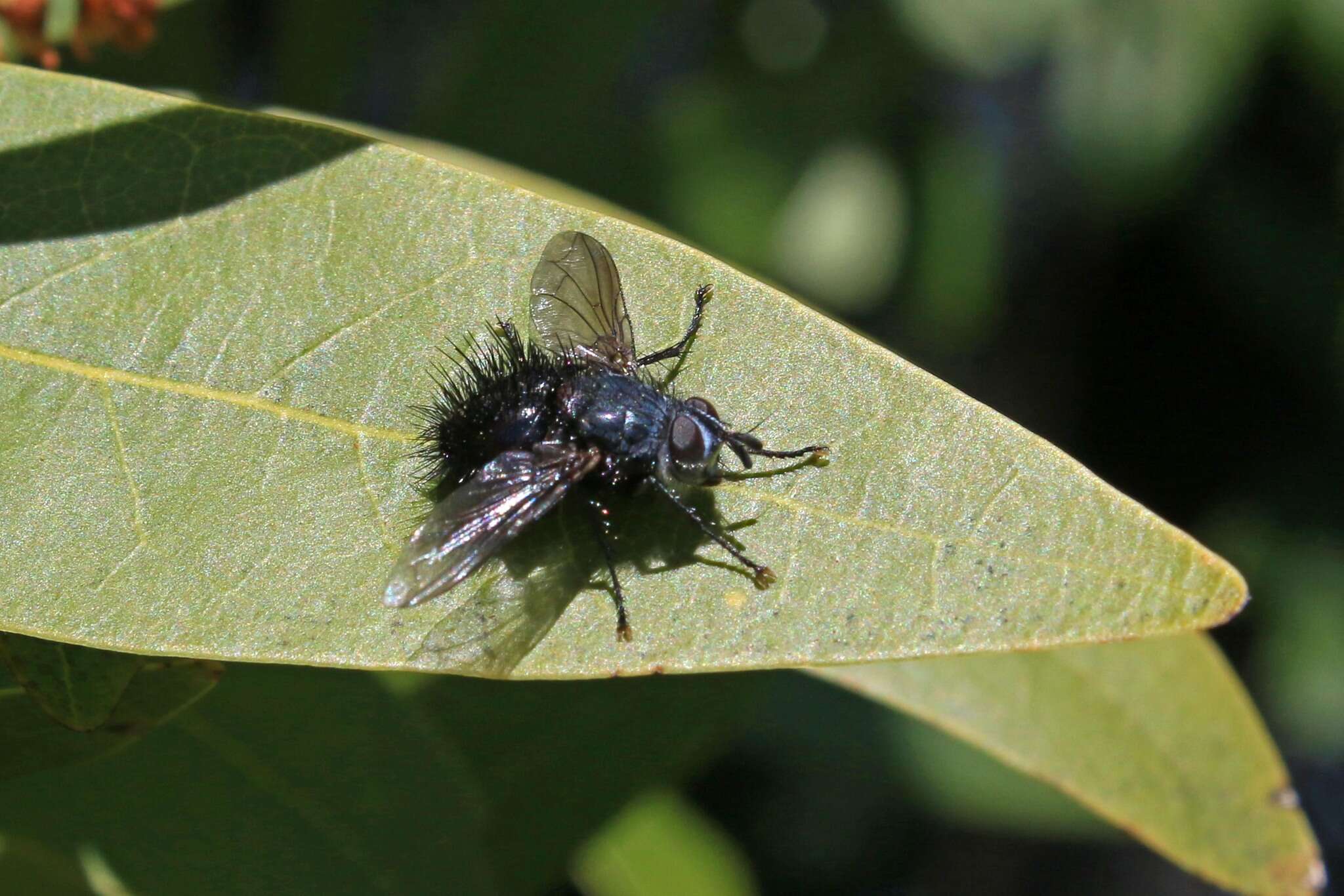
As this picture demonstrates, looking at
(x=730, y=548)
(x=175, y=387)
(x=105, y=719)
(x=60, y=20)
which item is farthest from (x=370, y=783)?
(x=60, y=20)

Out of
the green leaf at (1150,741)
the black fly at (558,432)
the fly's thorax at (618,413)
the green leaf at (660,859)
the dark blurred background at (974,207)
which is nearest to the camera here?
the black fly at (558,432)

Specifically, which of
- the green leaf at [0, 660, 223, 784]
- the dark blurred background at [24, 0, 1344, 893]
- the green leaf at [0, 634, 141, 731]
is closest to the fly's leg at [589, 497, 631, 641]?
the green leaf at [0, 660, 223, 784]

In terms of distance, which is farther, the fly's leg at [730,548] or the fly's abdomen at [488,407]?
the fly's abdomen at [488,407]

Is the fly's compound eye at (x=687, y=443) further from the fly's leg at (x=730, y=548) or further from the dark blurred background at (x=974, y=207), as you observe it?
the dark blurred background at (x=974, y=207)

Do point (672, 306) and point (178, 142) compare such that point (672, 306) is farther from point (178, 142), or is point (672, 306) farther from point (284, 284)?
point (178, 142)

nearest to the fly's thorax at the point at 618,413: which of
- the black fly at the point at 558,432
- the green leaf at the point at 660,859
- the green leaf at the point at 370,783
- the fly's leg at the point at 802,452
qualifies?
the black fly at the point at 558,432

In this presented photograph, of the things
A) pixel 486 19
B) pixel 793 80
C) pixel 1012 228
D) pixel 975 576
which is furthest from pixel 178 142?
pixel 1012 228
